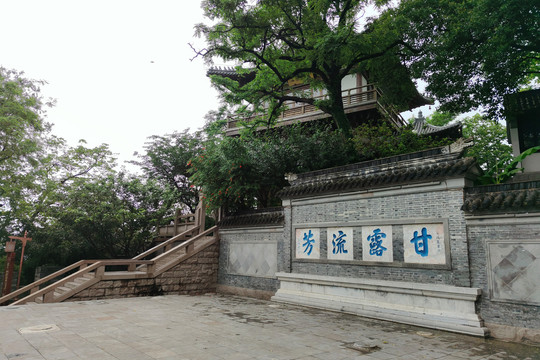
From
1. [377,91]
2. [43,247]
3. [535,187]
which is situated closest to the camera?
[535,187]

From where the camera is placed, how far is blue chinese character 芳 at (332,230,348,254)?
25.8 ft

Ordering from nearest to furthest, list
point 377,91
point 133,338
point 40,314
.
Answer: point 133,338, point 40,314, point 377,91

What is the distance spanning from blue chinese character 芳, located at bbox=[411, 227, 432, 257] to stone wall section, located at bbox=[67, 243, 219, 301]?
22.0 feet

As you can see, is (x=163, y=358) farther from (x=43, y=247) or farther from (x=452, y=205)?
(x=43, y=247)

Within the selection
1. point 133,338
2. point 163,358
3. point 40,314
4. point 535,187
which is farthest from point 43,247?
point 535,187

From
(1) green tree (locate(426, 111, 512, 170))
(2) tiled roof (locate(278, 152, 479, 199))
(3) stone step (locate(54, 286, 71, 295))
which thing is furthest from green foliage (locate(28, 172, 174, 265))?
(1) green tree (locate(426, 111, 512, 170))

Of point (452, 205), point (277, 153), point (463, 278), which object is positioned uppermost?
point (277, 153)

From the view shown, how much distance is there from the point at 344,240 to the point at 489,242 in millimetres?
2926

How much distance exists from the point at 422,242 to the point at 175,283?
711cm

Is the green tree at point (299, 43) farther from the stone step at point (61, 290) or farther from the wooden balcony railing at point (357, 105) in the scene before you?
the stone step at point (61, 290)

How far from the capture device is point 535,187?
5465mm

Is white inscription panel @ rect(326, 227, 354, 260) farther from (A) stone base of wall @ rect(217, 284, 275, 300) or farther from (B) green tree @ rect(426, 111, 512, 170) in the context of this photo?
(B) green tree @ rect(426, 111, 512, 170)

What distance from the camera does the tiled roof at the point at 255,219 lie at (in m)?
9.68

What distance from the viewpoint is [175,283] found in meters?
Result: 10.2
